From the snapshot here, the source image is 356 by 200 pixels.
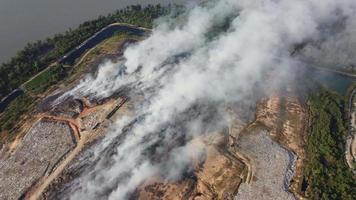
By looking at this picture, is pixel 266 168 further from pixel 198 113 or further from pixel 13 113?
pixel 13 113

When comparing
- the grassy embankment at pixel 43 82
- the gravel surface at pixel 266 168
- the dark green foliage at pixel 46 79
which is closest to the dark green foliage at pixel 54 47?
the grassy embankment at pixel 43 82

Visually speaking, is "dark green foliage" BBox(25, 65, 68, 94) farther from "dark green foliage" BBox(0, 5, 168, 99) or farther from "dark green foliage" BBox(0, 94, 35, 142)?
"dark green foliage" BBox(0, 94, 35, 142)

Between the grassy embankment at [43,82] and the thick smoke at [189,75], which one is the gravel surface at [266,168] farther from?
the grassy embankment at [43,82]

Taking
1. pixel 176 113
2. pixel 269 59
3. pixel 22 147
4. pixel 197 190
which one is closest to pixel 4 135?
pixel 22 147

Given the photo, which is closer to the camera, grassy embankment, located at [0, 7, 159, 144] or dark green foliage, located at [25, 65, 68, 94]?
grassy embankment, located at [0, 7, 159, 144]

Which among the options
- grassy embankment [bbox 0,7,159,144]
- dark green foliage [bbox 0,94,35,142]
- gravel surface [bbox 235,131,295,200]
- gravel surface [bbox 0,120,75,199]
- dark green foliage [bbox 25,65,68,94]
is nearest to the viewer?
gravel surface [bbox 235,131,295,200]

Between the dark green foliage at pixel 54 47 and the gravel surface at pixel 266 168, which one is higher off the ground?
the dark green foliage at pixel 54 47

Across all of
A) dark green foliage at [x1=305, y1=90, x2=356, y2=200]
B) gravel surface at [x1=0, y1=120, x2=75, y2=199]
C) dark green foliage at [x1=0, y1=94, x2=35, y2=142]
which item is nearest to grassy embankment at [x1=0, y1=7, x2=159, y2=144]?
dark green foliage at [x1=0, y1=94, x2=35, y2=142]

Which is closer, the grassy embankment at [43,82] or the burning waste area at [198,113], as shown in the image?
the burning waste area at [198,113]
